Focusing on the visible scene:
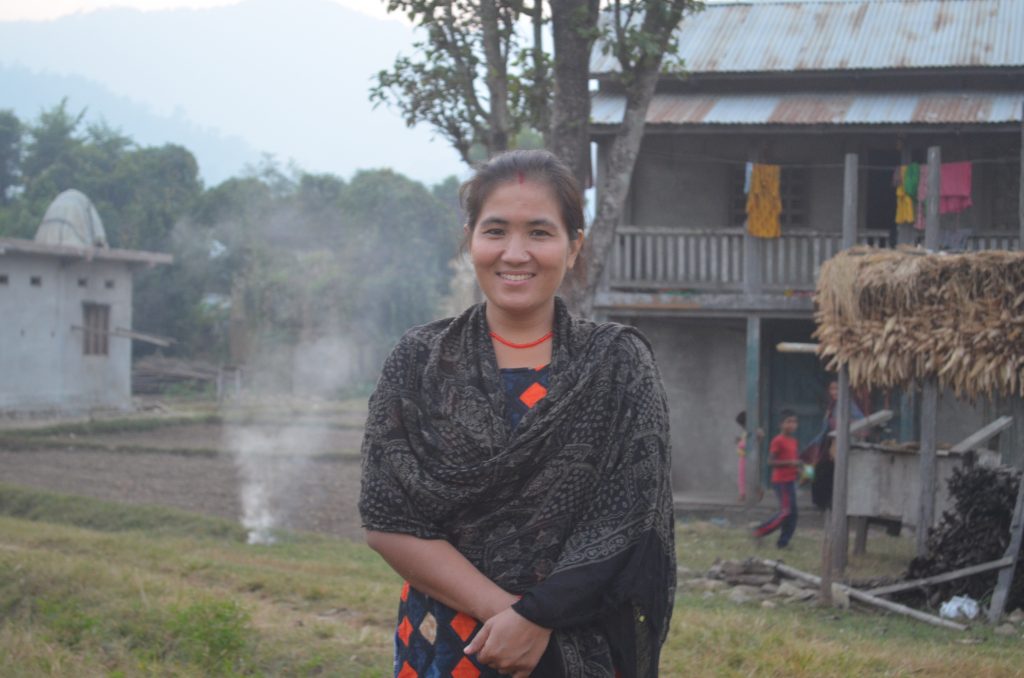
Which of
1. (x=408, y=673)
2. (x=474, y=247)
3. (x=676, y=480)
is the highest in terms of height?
(x=474, y=247)

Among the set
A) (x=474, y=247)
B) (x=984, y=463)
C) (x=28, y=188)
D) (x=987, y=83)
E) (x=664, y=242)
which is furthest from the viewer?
(x=28, y=188)

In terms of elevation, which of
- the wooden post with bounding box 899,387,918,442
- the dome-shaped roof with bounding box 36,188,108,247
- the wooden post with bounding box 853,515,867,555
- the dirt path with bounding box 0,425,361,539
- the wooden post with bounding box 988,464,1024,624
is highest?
the dome-shaped roof with bounding box 36,188,108,247

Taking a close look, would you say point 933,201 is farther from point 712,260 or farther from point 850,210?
point 712,260

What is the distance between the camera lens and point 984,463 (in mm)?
9328

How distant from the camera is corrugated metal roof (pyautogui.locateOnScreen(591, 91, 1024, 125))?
43.2 feet

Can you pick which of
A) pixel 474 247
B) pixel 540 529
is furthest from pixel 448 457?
pixel 474 247

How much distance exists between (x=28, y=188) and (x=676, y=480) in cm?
3395

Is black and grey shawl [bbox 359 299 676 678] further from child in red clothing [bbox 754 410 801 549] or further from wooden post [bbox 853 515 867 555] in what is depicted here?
child in red clothing [bbox 754 410 801 549]

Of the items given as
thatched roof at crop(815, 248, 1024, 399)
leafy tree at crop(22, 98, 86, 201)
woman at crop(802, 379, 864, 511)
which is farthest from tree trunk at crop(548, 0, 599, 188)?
leafy tree at crop(22, 98, 86, 201)

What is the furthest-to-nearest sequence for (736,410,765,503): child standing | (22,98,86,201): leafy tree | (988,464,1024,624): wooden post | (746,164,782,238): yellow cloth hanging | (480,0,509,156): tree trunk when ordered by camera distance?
(22,98,86,201): leafy tree, (746,164,782,238): yellow cloth hanging, (736,410,765,503): child standing, (480,0,509,156): tree trunk, (988,464,1024,624): wooden post

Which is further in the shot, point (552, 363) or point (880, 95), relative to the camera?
point (880, 95)

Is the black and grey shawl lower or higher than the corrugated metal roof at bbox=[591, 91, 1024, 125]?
lower

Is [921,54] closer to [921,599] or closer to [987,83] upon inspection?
[987,83]

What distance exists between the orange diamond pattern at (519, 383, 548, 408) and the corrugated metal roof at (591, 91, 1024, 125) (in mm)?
11678
